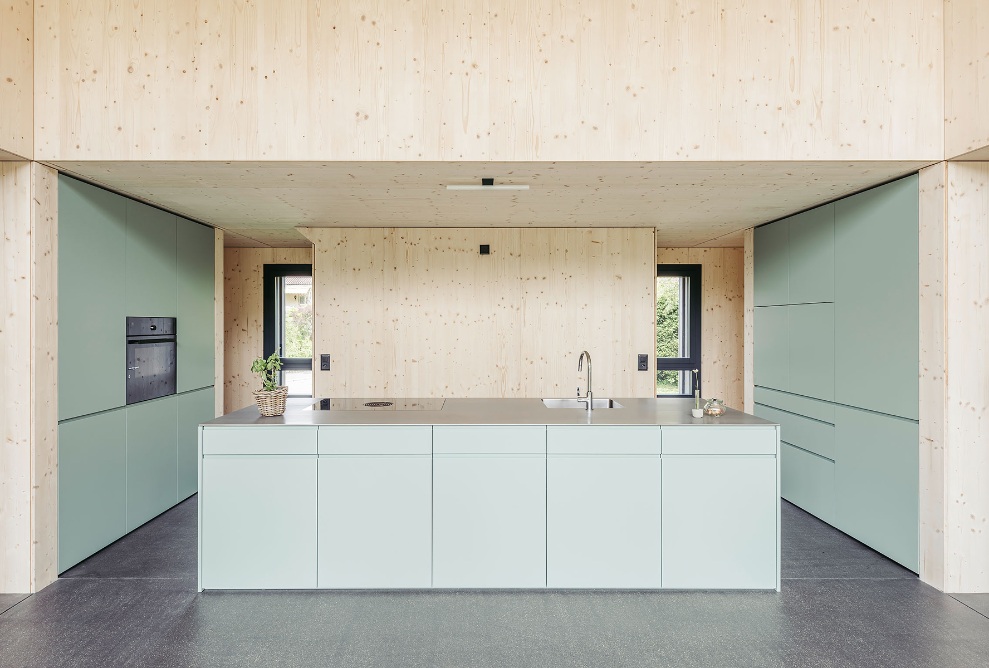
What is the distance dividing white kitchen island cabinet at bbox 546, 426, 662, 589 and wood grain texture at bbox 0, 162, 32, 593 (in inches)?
107

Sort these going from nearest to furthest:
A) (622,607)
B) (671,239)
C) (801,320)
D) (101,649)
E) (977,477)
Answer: (101,649) → (622,607) → (977,477) → (801,320) → (671,239)

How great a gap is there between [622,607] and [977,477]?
6.57 ft

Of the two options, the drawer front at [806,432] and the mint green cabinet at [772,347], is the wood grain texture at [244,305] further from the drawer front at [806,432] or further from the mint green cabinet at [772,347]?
the drawer front at [806,432]

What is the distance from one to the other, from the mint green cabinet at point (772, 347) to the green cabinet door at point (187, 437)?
4.52m

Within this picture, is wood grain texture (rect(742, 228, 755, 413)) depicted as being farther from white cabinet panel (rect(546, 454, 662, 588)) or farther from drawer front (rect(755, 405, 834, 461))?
white cabinet panel (rect(546, 454, 662, 588))

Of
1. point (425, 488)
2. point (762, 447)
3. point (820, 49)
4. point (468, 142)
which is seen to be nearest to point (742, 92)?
point (820, 49)

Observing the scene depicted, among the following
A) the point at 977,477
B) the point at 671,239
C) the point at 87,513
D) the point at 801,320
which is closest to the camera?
the point at 977,477

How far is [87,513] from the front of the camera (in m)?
3.47

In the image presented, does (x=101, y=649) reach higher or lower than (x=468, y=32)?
lower

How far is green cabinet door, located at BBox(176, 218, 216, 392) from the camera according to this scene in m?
4.57

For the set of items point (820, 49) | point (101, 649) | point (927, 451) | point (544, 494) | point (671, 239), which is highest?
point (820, 49)

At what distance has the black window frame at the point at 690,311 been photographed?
Result: 674 cm

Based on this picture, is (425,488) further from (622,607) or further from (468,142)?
(468,142)

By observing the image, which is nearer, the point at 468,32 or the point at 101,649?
the point at 101,649
